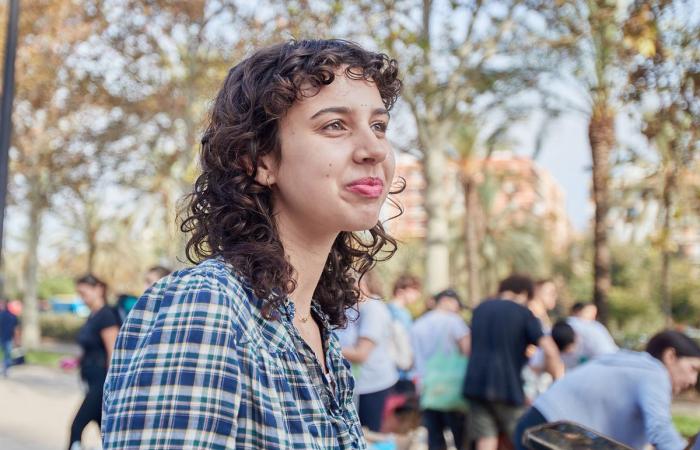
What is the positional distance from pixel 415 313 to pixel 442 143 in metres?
5.67

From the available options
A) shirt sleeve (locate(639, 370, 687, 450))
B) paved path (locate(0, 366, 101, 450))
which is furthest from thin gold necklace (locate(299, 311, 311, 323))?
paved path (locate(0, 366, 101, 450))

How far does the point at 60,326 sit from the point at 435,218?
25.3m

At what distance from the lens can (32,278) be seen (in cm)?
2923

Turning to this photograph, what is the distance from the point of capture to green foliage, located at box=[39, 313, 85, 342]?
38312 millimetres

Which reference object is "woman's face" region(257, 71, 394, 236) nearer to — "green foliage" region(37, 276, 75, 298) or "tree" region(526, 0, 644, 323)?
"tree" region(526, 0, 644, 323)

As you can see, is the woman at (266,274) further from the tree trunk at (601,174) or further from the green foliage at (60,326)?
the green foliage at (60,326)

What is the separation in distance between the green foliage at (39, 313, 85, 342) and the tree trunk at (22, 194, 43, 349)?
24.6 feet

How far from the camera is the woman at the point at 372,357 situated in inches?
288

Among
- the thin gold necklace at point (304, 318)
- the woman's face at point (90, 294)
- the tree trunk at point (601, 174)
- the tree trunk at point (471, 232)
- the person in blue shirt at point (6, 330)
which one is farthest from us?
the tree trunk at point (471, 232)

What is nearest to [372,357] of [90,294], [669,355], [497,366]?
[497,366]

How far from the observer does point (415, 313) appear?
2247cm

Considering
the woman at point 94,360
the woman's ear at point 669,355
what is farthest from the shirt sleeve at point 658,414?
the woman at point 94,360

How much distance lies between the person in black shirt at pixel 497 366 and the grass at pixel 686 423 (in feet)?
18.9

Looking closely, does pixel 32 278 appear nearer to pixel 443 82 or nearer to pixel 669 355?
pixel 443 82
